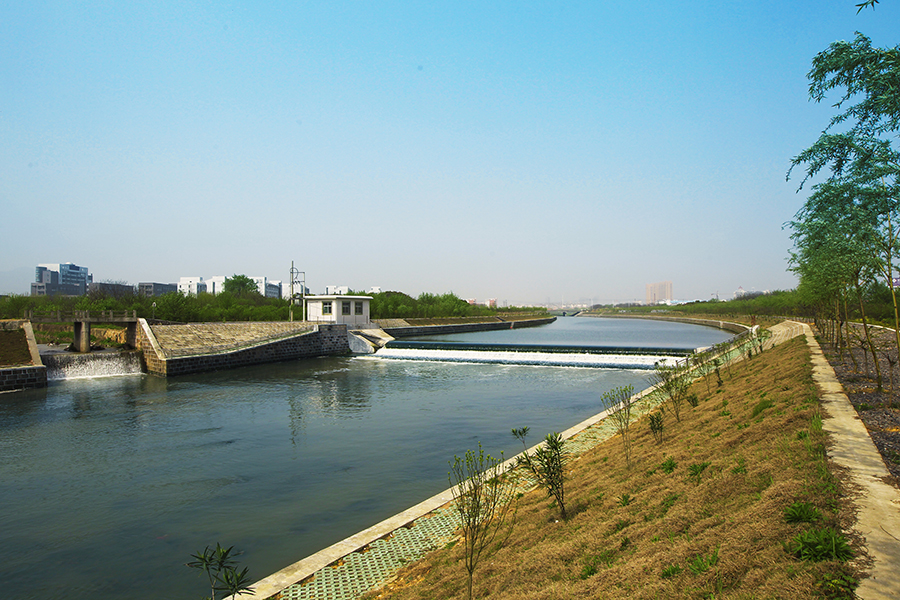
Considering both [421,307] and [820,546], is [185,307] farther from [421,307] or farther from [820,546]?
[820,546]

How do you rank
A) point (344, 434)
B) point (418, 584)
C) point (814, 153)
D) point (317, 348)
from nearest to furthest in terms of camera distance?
point (418, 584) → point (814, 153) → point (344, 434) → point (317, 348)

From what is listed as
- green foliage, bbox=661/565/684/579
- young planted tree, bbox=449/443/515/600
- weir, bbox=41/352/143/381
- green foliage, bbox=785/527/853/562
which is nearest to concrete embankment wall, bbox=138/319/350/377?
weir, bbox=41/352/143/381

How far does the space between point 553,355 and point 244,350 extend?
20.2 m

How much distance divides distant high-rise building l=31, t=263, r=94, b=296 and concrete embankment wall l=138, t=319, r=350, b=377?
431 feet

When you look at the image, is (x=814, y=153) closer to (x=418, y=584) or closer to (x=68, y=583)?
(x=418, y=584)

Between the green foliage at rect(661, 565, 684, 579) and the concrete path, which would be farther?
the green foliage at rect(661, 565, 684, 579)

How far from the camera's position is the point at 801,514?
4164 millimetres

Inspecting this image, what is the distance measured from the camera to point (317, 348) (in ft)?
121

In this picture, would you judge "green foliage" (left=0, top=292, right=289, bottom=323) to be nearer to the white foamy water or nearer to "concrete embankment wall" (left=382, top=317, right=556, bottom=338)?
"concrete embankment wall" (left=382, top=317, right=556, bottom=338)

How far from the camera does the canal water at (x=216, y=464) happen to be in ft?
24.2

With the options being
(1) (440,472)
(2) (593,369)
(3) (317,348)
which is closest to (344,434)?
(1) (440,472)

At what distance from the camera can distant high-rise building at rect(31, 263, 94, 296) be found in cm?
13262

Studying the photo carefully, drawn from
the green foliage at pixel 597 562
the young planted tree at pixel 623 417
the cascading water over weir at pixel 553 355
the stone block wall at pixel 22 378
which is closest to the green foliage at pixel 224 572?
the green foliage at pixel 597 562

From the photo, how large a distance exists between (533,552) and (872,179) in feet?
31.2
